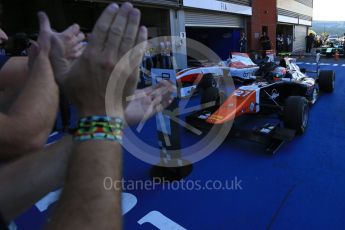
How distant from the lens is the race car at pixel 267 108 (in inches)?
134

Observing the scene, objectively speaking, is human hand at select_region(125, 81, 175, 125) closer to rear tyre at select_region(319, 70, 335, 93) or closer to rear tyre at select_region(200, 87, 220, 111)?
rear tyre at select_region(200, 87, 220, 111)

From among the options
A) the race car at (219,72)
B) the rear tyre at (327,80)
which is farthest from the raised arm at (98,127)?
the rear tyre at (327,80)

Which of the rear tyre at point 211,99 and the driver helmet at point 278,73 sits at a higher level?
the driver helmet at point 278,73

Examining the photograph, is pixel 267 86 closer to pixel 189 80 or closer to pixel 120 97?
pixel 189 80

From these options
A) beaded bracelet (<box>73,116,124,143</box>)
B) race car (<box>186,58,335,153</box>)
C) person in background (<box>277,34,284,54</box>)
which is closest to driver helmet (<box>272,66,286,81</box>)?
race car (<box>186,58,335,153</box>)

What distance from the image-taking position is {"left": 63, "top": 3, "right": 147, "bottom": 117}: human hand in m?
0.60

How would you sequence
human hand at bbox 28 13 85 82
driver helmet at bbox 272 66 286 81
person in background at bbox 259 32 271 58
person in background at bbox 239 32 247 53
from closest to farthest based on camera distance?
human hand at bbox 28 13 85 82
driver helmet at bbox 272 66 286 81
person in background at bbox 239 32 247 53
person in background at bbox 259 32 271 58

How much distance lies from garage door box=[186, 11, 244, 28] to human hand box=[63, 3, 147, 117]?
9.80 metres

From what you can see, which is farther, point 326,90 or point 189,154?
point 326,90

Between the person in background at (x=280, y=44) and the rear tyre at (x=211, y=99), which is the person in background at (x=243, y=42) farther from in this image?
the rear tyre at (x=211, y=99)

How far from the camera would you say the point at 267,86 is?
166 inches

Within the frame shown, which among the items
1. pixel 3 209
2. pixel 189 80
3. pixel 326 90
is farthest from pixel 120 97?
pixel 326 90

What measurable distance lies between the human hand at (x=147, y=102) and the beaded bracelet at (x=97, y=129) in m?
0.27

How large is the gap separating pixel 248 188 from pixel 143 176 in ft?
3.51
